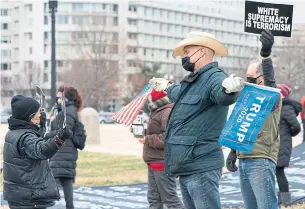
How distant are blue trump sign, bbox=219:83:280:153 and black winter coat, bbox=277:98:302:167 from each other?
13.6ft

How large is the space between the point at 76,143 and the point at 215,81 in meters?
4.49

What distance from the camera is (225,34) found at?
4387 inches

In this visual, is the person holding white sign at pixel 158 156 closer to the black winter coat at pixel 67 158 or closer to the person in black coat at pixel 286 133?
the black winter coat at pixel 67 158

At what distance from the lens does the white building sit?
99.4 metres

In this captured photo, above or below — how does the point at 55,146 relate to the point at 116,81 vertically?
above

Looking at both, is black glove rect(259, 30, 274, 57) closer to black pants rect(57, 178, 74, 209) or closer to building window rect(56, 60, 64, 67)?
black pants rect(57, 178, 74, 209)

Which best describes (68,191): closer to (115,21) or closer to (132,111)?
(132,111)

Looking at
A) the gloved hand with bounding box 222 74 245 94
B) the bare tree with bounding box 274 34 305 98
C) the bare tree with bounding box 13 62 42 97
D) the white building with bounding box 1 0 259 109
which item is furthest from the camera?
the white building with bounding box 1 0 259 109

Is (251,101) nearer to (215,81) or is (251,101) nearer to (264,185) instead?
(215,81)

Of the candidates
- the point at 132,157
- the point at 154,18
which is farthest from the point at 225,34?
the point at 132,157

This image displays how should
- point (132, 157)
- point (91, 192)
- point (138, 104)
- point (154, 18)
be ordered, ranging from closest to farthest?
A: point (138, 104), point (91, 192), point (132, 157), point (154, 18)

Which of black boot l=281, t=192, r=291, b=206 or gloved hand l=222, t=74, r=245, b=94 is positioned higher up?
gloved hand l=222, t=74, r=245, b=94

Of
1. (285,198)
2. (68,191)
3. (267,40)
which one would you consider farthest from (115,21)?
(267,40)

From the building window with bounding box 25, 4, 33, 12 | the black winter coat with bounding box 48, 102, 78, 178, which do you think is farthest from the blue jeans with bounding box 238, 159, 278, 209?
the building window with bounding box 25, 4, 33, 12
